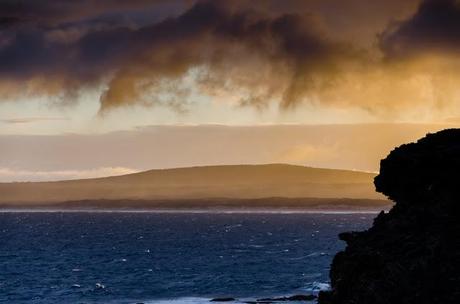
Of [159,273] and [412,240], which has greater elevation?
[412,240]

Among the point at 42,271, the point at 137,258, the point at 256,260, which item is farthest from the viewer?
the point at 137,258

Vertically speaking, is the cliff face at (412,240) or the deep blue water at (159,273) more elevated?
the cliff face at (412,240)

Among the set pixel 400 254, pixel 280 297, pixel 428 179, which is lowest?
pixel 280 297

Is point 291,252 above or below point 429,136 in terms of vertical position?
below

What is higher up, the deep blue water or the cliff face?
the cliff face

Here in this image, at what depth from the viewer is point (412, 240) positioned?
54500 mm

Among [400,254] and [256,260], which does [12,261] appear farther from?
[400,254]

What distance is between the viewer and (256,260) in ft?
534

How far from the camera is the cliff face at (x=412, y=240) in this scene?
2026 inches

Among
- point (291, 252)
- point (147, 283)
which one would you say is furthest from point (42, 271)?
point (291, 252)

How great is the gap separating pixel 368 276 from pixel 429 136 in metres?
13.3

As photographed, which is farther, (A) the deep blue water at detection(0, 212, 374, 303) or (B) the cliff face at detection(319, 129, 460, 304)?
(A) the deep blue water at detection(0, 212, 374, 303)

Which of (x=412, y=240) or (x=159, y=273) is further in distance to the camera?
(x=159, y=273)

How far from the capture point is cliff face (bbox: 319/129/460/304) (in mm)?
51469
